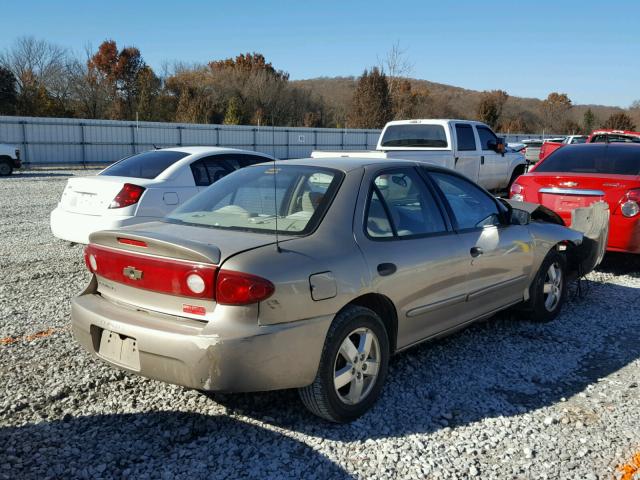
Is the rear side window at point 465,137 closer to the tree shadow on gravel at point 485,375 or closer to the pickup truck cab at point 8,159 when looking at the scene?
the tree shadow on gravel at point 485,375

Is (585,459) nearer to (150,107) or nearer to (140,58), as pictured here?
(150,107)

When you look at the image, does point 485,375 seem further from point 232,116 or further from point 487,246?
point 232,116

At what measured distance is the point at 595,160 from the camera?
8109mm

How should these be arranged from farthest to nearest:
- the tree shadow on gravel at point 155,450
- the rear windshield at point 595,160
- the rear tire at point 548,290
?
the rear windshield at point 595,160 < the rear tire at point 548,290 < the tree shadow on gravel at point 155,450

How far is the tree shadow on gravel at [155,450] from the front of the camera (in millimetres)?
3018

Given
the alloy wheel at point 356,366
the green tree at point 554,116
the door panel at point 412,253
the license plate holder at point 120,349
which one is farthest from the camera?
the green tree at point 554,116

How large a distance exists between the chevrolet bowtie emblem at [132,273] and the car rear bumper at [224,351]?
0.21 metres

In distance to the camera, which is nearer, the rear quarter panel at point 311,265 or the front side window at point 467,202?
the rear quarter panel at point 311,265

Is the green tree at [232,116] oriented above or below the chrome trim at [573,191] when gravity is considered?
above

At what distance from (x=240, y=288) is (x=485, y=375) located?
2193 mm

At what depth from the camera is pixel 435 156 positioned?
10836 millimetres

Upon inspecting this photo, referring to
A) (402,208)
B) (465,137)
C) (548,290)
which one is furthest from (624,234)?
(465,137)

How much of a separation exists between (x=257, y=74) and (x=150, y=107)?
749 inches

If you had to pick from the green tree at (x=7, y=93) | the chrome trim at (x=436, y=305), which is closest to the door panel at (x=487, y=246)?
the chrome trim at (x=436, y=305)
